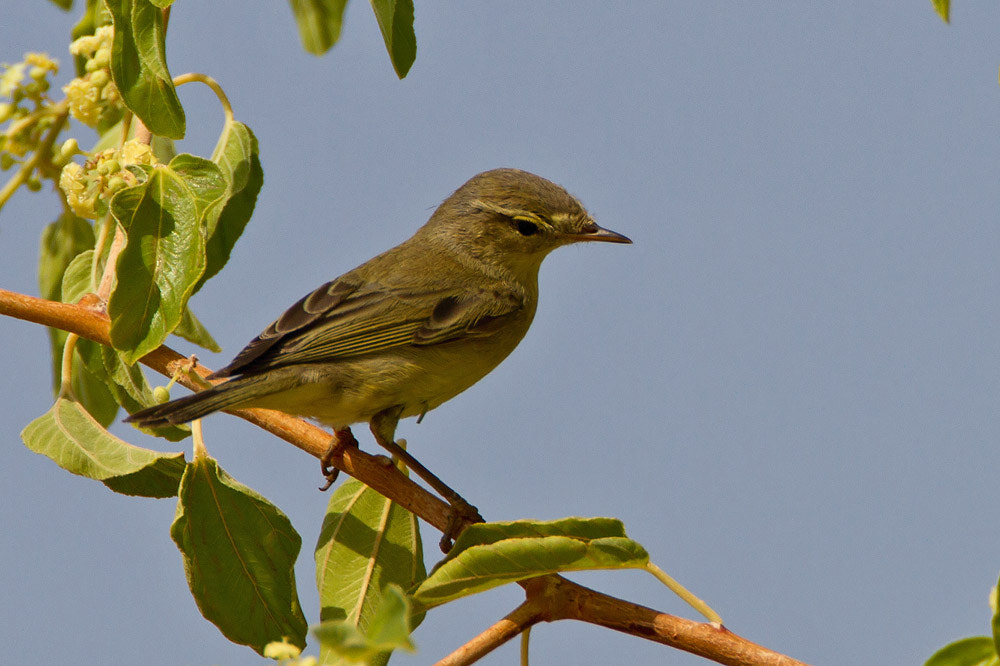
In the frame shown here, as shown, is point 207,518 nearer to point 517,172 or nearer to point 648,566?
point 648,566

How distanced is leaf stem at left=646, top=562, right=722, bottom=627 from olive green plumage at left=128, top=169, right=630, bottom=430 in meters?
1.61

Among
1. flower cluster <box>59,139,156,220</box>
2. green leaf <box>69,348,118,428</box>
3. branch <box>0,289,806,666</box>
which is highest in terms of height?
flower cluster <box>59,139,156,220</box>

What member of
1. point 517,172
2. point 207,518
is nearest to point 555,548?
point 207,518

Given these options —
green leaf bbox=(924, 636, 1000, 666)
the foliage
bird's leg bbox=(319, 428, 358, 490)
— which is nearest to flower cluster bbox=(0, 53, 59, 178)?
the foliage

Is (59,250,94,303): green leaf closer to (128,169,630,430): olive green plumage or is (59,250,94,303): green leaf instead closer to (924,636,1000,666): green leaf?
(128,169,630,430): olive green plumage

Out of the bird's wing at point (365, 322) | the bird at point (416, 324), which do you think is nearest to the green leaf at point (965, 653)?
the bird at point (416, 324)

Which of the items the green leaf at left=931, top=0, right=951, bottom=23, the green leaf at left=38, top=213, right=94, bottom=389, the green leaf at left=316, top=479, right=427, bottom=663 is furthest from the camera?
the green leaf at left=38, top=213, right=94, bottom=389

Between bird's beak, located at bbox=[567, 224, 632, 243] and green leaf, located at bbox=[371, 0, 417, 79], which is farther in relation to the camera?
bird's beak, located at bbox=[567, 224, 632, 243]

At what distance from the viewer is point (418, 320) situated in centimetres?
480

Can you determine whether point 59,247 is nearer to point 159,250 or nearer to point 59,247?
point 59,247

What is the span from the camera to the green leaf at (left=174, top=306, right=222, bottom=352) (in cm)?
404

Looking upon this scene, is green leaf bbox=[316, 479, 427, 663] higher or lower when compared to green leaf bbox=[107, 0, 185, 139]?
lower

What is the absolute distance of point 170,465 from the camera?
141 inches

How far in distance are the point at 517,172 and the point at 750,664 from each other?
335cm
